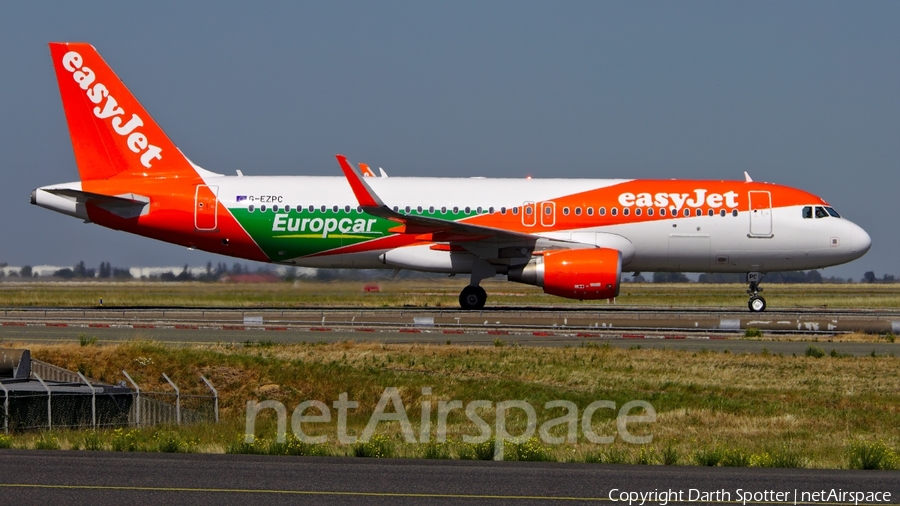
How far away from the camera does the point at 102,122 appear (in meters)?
33.3

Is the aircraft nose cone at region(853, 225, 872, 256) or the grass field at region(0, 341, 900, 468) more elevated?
the aircraft nose cone at region(853, 225, 872, 256)

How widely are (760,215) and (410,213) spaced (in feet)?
34.5

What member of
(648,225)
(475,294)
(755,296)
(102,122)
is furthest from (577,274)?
(102,122)

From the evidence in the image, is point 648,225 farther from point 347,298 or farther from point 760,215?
point 347,298

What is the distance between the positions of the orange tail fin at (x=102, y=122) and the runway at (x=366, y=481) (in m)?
22.9

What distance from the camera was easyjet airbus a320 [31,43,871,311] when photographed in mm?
32594

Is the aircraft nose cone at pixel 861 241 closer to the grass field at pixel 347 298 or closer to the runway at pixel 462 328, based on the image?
the runway at pixel 462 328

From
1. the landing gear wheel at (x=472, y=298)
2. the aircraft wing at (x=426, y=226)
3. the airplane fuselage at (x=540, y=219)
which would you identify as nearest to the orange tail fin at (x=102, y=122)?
the airplane fuselage at (x=540, y=219)

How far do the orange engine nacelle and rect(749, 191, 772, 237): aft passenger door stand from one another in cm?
489

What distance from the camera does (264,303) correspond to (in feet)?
133

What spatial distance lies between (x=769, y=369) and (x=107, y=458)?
1411 cm

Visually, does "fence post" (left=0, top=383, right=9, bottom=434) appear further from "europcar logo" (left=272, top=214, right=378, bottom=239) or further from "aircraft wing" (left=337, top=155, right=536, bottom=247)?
"europcar logo" (left=272, top=214, right=378, bottom=239)

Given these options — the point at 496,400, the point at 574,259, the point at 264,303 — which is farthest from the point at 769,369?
the point at 264,303

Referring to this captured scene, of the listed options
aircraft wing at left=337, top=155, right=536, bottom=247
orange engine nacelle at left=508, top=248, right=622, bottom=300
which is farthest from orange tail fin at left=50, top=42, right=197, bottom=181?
orange engine nacelle at left=508, top=248, right=622, bottom=300
